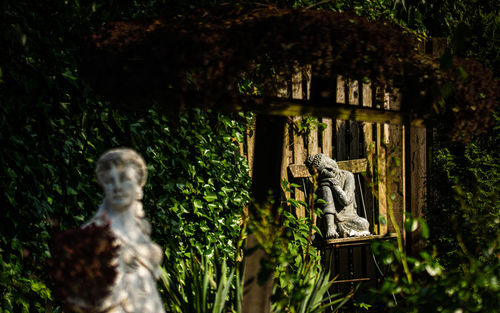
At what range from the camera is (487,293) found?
2.78 meters

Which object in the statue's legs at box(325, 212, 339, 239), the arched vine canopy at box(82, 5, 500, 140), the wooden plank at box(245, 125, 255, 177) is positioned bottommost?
the statue's legs at box(325, 212, 339, 239)

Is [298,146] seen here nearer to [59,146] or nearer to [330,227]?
[330,227]

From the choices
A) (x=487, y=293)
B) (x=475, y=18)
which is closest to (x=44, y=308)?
(x=487, y=293)

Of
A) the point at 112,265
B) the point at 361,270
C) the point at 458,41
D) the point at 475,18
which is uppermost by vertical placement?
the point at 475,18

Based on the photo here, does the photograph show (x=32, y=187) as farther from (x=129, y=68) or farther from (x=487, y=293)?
(x=487, y=293)

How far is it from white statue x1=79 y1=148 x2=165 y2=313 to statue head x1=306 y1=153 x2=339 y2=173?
348 cm

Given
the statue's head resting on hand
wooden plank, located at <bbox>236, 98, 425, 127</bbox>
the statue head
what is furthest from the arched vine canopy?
the statue head

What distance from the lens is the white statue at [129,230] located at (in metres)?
2.29

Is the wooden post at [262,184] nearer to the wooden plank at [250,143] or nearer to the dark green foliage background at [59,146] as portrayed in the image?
the dark green foliage background at [59,146]

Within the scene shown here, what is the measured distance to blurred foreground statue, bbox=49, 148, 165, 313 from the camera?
6.94 feet

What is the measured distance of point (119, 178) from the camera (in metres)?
2.38

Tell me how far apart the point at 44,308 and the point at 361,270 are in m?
4.48

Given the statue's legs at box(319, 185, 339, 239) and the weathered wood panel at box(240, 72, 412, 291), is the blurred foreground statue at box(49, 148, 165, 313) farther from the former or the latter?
the statue's legs at box(319, 185, 339, 239)

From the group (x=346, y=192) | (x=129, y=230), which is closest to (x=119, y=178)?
(x=129, y=230)
